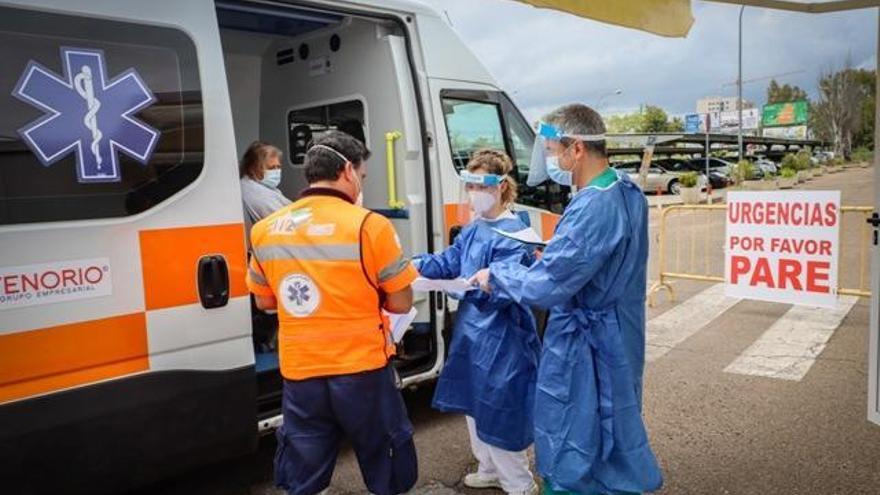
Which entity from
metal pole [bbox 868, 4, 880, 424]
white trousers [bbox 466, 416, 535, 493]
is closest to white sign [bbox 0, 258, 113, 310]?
white trousers [bbox 466, 416, 535, 493]

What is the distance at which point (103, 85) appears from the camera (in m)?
2.78

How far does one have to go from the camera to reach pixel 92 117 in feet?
8.97

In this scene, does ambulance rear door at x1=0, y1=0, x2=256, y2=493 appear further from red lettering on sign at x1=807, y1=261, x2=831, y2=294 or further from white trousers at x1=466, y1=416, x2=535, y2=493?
red lettering on sign at x1=807, y1=261, x2=831, y2=294

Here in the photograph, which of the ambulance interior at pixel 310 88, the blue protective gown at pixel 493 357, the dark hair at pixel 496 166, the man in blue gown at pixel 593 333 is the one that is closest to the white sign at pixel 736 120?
the ambulance interior at pixel 310 88

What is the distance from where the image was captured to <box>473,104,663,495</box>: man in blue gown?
2.54 m

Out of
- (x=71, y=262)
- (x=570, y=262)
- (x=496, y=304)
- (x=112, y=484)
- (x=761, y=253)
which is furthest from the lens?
(x=761, y=253)

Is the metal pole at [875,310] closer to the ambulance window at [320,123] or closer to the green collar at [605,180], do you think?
the green collar at [605,180]

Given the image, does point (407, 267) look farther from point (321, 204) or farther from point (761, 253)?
point (761, 253)

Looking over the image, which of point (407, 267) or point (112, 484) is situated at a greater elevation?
point (407, 267)

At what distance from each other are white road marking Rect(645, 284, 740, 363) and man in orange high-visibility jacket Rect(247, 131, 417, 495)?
12.6 ft

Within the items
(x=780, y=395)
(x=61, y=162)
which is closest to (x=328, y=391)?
(x=61, y=162)

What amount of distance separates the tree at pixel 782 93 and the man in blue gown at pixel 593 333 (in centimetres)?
9671

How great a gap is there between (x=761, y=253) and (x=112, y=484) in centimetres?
605

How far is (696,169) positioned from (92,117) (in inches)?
1442
